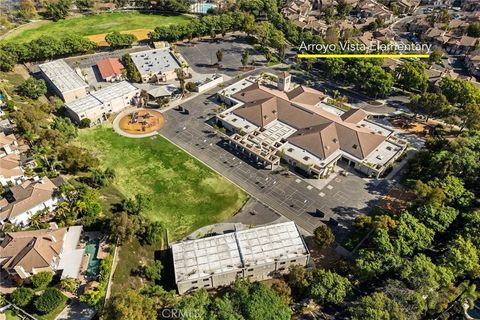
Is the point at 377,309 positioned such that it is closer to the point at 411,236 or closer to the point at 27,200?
the point at 411,236

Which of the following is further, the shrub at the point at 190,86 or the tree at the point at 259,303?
the shrub at the point at 190,86

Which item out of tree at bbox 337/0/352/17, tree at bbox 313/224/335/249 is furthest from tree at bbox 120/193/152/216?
tree at bbox 337/0/352/17

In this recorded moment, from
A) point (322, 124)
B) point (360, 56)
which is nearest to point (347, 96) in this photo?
point (360, 56)

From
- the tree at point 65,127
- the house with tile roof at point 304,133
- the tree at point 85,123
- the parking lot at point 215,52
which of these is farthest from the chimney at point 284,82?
the tree at point 65,127

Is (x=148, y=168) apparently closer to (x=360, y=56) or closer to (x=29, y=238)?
(x=29, y=238)

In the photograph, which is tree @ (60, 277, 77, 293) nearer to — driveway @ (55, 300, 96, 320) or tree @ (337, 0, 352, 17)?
driveway @ (55, 300, 96, 320)

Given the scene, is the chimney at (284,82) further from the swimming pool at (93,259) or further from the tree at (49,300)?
the tree at (49,300)
